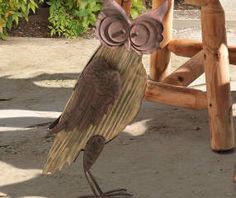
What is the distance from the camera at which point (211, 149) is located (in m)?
4.05

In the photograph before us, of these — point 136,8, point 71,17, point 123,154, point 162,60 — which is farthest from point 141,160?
point 71,17

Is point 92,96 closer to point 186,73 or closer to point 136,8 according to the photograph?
point 186,73

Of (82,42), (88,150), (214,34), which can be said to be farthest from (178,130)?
(82,42)

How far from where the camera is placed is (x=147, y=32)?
292 cm

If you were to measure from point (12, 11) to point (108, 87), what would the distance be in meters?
4.23

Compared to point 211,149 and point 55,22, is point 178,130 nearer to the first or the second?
point 211,149

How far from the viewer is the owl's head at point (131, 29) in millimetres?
2922

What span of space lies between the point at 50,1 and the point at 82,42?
59 centimetres

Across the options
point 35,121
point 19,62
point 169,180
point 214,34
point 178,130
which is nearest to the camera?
point 169,180

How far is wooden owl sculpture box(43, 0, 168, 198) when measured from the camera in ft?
9.65

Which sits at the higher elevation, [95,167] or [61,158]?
[61,158]

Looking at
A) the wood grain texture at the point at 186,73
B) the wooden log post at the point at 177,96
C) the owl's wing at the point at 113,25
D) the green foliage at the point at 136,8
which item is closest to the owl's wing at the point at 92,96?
the owl's wing at the point at 113,25

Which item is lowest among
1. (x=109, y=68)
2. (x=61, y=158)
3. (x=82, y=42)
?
(x=82, y=42)

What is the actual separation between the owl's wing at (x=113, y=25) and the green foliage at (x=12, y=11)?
4014 millimetres
